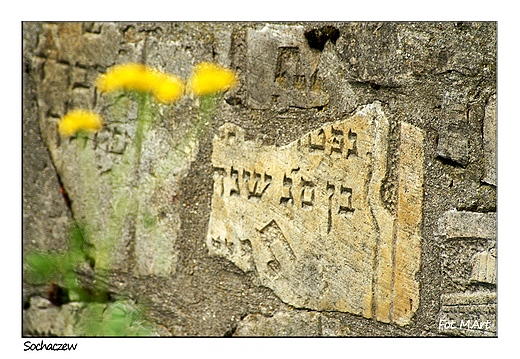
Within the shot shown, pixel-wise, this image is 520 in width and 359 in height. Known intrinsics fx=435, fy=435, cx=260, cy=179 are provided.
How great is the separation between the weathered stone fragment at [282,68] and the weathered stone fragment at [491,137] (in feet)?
1.63

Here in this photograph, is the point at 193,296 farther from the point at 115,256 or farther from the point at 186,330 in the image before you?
the point at 115,256

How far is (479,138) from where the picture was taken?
1.34 meters

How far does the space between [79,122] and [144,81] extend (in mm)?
261

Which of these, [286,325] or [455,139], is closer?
[455,139]

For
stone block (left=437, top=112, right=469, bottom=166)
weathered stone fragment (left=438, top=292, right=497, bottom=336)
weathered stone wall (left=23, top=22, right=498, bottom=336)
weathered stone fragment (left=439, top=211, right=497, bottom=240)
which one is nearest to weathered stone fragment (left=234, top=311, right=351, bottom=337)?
weathered stone wall (left=23, top=22, right=498, bottom=336)

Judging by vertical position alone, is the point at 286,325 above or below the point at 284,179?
below

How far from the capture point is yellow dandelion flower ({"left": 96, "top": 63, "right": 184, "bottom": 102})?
139 centimetres

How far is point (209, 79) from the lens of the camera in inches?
54.4

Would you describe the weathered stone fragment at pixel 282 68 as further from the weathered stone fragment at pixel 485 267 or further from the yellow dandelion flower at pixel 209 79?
the weathered stone fragment at pixel 485 267

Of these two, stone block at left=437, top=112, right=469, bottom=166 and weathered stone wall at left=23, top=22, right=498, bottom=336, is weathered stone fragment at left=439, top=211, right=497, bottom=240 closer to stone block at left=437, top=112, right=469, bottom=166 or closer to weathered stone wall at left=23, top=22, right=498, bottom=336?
weathered stone wall at left=23, top=22, right=498, bottom=336

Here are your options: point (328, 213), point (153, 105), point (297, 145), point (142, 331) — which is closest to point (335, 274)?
point (328, 213)

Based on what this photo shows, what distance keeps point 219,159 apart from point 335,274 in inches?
20.9

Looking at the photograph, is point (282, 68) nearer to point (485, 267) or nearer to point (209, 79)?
point (209, 79)

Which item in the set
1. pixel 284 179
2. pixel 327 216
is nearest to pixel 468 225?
pixel 327 216
